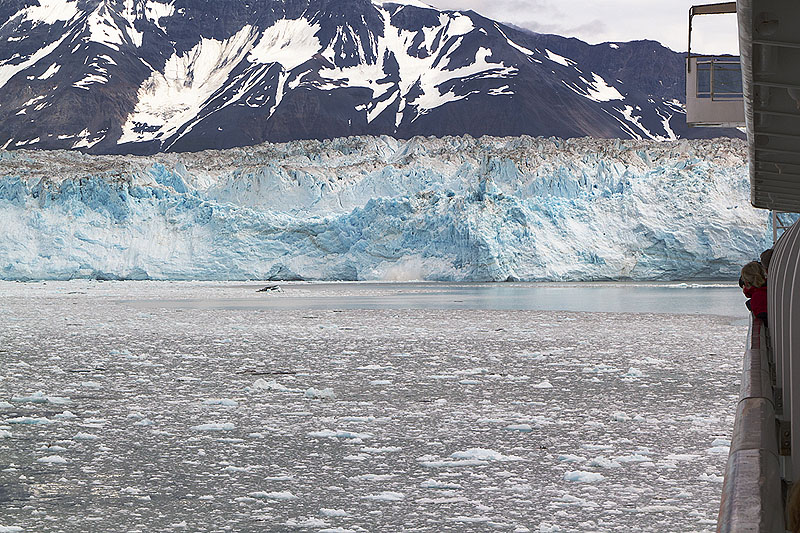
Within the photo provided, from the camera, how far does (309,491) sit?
9.20ft

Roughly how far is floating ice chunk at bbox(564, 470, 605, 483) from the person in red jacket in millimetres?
2993

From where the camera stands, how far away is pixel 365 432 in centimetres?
377

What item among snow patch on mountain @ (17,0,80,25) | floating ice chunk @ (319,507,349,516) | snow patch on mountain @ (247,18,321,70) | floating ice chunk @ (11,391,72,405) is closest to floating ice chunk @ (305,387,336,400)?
floating ice chunk @ (11,391,72,405)

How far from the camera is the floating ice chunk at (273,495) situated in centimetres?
272

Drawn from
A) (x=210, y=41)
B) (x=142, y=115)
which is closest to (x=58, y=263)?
(x=142, y=115)

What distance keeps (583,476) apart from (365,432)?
3.62 feet

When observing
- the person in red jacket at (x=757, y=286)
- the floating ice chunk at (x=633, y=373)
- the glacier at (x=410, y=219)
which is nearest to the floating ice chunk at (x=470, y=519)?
the floating ice chunk at (x=633, y=373)

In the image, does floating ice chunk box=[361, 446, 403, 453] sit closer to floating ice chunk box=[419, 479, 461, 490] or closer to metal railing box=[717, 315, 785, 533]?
floating ice chunk box=[419, 479, 461, 490]

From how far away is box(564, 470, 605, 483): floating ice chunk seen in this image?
9.56 feet

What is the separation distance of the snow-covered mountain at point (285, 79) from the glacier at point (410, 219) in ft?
158

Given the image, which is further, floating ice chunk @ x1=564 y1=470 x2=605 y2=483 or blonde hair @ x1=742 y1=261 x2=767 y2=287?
blonde hair @ x1=742 y1=261 x2=767 y2=287

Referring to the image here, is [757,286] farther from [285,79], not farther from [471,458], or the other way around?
[285,79]

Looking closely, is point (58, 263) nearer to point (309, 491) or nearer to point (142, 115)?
point (309, 491)

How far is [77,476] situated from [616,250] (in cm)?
2110
